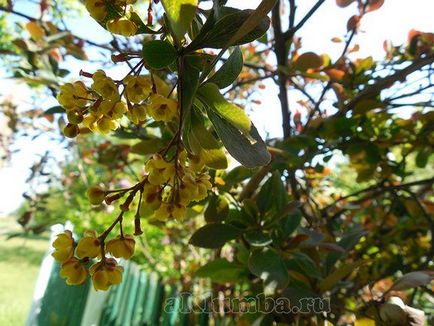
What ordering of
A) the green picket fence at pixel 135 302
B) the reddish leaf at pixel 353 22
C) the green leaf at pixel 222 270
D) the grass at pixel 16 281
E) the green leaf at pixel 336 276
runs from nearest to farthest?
the green leaf at pixel 336 276 < the green leaf at pixel 222 270 < the reddish leaf at pixel 353 22 < the green picket fence at pixel 135 302 < the grass at pixel 16 281

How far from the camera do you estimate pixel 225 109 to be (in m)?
0.42

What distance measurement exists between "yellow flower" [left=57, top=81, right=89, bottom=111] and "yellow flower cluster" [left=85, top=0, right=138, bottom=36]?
0.09 meters

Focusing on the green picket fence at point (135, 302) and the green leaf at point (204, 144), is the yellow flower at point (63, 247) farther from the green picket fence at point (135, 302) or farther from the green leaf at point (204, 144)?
the green picket fence at point (135, 302)

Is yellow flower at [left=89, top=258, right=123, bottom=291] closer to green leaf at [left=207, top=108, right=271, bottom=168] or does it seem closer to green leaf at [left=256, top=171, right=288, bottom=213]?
green leaf at [left=207, top=108, right=271, bottom=168]

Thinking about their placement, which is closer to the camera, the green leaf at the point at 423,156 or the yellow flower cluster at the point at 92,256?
the yellow flower cluster at the point at 92,256

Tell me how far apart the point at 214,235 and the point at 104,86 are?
0.40 m

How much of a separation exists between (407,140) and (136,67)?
1091 millimetres

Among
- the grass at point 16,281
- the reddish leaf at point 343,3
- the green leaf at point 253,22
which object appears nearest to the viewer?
the green leaf at point 253,22

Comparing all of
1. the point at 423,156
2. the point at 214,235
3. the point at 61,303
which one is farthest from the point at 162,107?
the point at 61,303

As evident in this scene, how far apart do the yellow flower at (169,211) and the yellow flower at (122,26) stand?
8.2 inches

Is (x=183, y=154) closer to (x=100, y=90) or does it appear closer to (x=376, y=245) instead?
(x=100, y=90)

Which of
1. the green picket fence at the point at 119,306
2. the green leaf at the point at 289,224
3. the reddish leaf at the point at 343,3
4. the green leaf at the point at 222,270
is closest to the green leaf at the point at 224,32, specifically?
the green leaf at the point at 289,224

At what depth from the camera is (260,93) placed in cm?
205

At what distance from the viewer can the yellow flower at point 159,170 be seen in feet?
1.48
